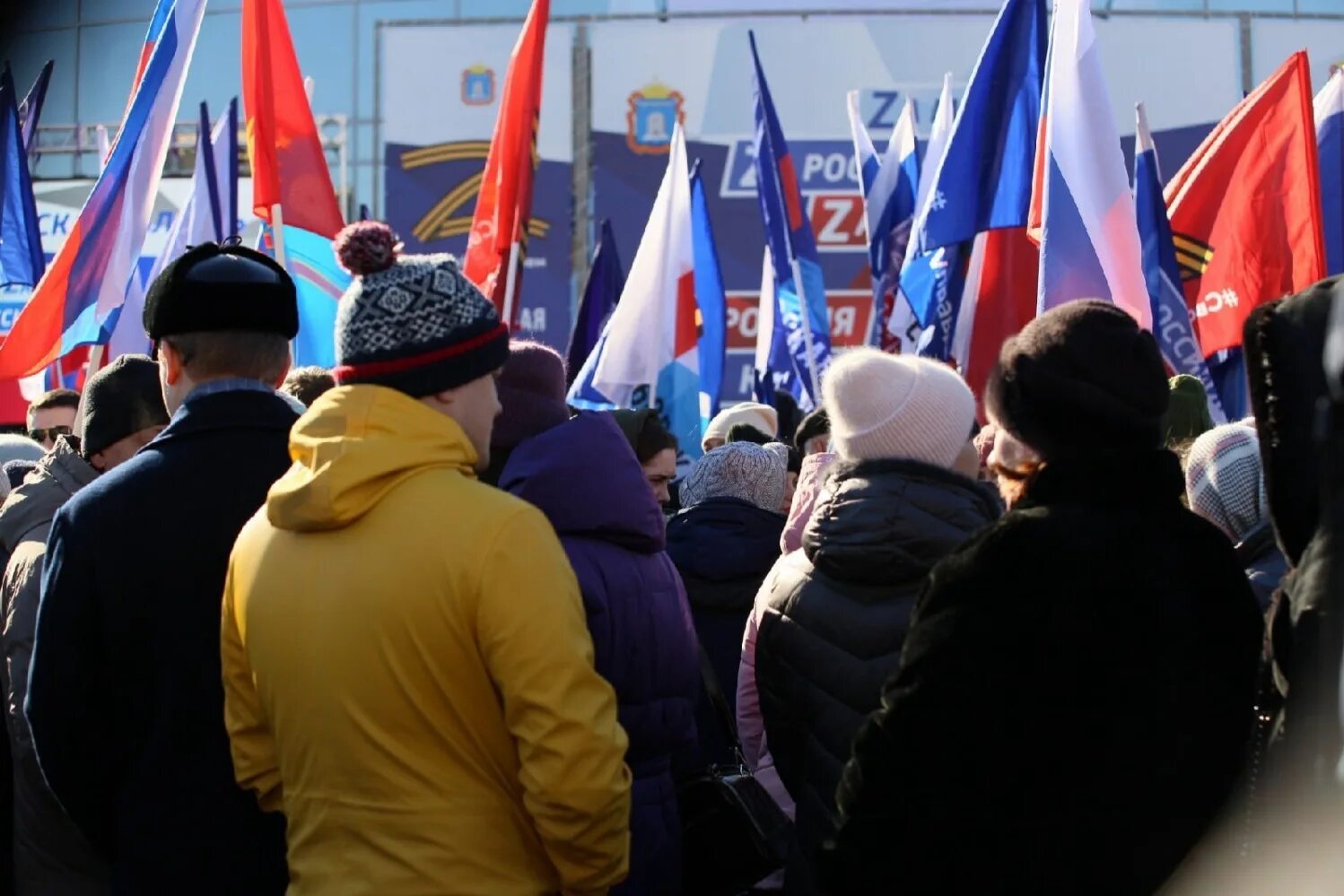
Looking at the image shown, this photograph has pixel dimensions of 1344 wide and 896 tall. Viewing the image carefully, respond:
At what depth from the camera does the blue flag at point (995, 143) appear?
683cm

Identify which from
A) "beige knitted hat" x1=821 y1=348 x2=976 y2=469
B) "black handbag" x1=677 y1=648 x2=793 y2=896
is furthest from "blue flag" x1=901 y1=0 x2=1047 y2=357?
"black handbag" x1=677 y1=648 x2=793 y2=896

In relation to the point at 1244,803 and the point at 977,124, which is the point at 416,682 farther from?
the point at 977,124

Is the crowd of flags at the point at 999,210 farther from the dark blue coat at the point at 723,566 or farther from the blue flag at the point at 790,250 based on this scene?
the dark blue coat at the point at 723,566

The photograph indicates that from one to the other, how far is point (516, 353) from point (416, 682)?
1075 millimetres

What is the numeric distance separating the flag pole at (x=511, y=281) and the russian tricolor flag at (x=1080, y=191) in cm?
226

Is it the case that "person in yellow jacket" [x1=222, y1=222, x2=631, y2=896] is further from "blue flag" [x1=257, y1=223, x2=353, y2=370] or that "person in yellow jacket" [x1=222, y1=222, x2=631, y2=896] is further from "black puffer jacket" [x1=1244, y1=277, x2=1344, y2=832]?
"blue flag" [x1=257, y1=223, x2=353, y2=370]

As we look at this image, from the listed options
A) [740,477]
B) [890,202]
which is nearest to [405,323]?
[740,477]

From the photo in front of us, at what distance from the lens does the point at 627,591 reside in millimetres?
2930

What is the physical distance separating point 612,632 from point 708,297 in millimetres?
7649

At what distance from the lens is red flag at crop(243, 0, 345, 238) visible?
7.08 meters

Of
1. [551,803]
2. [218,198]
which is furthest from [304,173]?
[551,803]

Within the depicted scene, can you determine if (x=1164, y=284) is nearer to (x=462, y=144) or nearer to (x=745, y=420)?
(x=745, y=420)

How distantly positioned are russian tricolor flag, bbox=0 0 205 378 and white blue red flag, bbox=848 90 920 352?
3.95 metres

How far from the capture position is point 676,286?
949 cm
